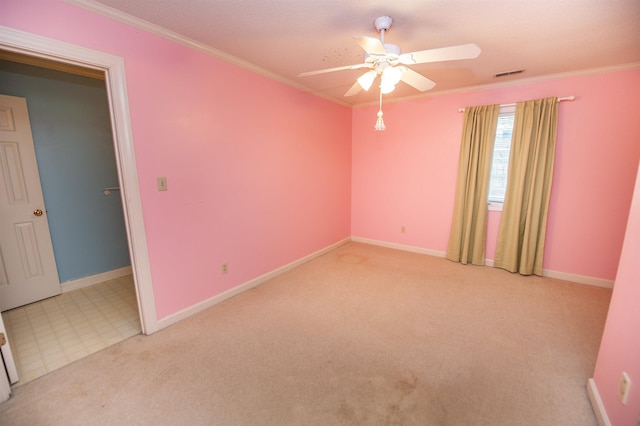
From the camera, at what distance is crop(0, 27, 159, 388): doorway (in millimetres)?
1502

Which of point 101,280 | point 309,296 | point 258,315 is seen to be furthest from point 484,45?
point 101,280

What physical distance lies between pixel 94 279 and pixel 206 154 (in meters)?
2.20

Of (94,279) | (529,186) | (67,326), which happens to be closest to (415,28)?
(529,186)

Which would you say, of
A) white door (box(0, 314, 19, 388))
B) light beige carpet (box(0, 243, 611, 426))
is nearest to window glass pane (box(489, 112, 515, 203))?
light beige carpet (box(0, 243, 611, 426))

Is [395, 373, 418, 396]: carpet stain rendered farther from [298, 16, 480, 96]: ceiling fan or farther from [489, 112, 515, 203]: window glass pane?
[489, 112, 515, 203]: window glass pane

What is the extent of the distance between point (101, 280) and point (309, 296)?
2540 millimetres

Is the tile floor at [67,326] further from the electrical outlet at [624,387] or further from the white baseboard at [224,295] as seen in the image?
the electrical outlet at [624,387]

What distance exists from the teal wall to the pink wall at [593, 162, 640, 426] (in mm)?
4473

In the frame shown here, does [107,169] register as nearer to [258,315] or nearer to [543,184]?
[258,315]

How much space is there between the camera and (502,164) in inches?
133

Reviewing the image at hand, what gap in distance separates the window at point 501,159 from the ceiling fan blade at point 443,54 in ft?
7.47

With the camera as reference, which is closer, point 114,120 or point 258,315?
point 114,120

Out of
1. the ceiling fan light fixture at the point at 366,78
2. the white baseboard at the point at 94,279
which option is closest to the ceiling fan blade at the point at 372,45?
the ceiling fan light fixture at the point at 366,78

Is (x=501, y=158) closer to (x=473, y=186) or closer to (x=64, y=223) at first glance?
(x=473, y=186)
